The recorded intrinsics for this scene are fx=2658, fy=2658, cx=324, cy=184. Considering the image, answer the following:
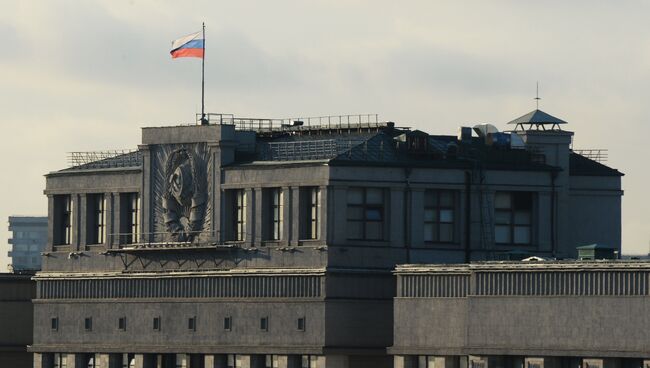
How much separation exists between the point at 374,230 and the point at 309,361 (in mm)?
8469

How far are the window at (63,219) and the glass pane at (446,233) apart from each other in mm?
29250

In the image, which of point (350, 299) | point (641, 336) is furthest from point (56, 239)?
point (641, 336)

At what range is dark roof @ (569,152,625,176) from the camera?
161 metres

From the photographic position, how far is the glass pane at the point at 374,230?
506 feet

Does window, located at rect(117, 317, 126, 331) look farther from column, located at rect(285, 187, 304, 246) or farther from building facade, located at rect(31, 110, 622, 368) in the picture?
column, located at rect(285, 187, 304, 246)

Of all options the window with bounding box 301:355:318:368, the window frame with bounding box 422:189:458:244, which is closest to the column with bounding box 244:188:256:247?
the window with bounding box 301:355:318:368

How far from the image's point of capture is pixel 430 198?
155m

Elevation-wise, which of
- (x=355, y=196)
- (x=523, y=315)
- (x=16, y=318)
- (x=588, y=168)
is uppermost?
(x=588, y=168)

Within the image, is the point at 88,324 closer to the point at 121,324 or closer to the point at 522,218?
the point at 121,324

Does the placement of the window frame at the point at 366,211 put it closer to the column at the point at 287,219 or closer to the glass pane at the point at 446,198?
the glass pane at the point at 446,198

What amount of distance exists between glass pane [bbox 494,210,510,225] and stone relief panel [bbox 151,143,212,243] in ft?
58.6

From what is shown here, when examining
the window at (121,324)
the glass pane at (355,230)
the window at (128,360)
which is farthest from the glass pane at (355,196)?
the window at (128,360)

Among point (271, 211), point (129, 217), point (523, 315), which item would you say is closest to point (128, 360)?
point (129, 217)

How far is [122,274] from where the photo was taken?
168 meters
